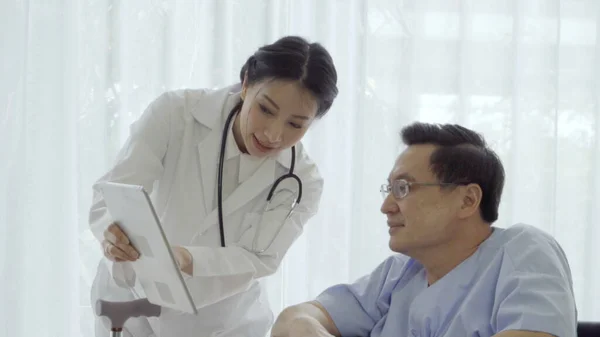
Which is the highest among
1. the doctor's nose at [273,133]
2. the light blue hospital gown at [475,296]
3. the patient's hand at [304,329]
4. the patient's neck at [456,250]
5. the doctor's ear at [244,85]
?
the doctor's ear at [244,85]

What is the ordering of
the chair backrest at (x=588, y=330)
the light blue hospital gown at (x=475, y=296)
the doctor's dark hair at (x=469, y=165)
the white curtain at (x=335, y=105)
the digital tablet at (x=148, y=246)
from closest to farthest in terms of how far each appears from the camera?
1. the digital tablet at (x=148, y=246)
2. the light blue hospital gown at (x=475, y=296)
3. the chair backrest at (x=588, y=330)
4. the doctor's dark hair at (x=469, y=165)
5. the white curtain at (x=335, y=105)

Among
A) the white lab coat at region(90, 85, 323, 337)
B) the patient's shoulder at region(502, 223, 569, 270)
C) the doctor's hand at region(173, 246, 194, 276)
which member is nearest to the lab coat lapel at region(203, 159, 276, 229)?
the white lab coat at region(90, 85, 323, 337)

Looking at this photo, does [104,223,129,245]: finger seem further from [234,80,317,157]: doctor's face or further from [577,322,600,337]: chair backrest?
[577,322,600,337]: chair backrest

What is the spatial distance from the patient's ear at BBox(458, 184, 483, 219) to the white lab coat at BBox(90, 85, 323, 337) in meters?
0.41

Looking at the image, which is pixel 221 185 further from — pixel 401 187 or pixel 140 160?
pixel 401 187

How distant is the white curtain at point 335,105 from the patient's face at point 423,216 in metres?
1.02

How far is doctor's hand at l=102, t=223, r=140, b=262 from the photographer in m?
1.47

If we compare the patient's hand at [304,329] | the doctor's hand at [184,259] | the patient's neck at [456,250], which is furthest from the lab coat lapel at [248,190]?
the patient's neck at [456,250]

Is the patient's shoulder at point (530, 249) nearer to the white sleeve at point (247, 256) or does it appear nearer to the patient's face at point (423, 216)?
the patient's face at point (423, 216)

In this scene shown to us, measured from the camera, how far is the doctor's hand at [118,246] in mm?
1468

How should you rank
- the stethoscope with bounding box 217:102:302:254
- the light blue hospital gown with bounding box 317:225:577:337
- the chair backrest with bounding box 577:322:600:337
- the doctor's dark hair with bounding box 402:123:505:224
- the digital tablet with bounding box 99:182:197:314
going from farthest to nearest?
the stethoscope with bounding box 217:102:302:254
the doctor's dark hair with bounding box 402:123:505:224
the chair backrest with bounding box 577:322:600:337
the light blue hospital gown with bounding box 317:225:577:337
the digital tablet with bounding box 99:182:197:314

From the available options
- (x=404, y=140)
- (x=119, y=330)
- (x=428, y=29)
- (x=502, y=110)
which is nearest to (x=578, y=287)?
(x=502, y=110)

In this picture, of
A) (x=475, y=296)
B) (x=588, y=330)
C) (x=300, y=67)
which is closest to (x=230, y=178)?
(x=300, y=67)

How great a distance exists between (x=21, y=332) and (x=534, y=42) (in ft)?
6.73
